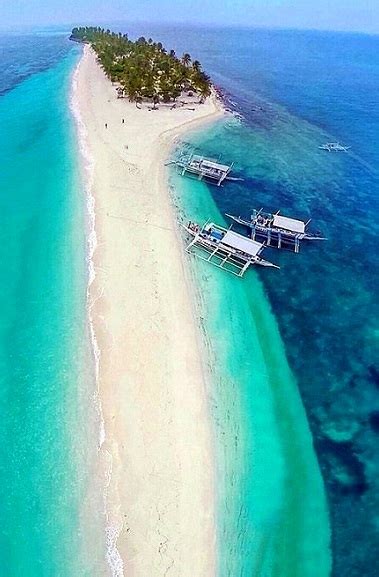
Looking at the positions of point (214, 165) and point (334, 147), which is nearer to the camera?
point (214, 165)

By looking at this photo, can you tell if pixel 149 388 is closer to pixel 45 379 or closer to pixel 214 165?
pixel 45 379

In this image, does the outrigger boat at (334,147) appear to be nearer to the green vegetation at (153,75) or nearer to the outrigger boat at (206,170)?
the outrigger boat at (206,170)

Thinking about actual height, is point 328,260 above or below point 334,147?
below

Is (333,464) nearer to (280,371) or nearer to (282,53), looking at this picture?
(280,371)

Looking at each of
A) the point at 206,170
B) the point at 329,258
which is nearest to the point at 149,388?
the point at 329,258

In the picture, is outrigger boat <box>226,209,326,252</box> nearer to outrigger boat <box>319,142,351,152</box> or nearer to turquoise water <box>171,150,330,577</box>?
turquoise water <box>171,150,330,577</box>

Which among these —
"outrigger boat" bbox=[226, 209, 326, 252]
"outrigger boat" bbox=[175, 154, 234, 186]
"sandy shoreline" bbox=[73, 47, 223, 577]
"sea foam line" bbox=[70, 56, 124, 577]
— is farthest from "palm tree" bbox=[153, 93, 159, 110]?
"outrigger boat" bbox=[226, 209, 326, 252]

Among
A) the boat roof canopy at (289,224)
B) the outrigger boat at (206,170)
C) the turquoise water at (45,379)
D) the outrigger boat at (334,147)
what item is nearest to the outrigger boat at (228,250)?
the boat roof canopy at (289,224)
